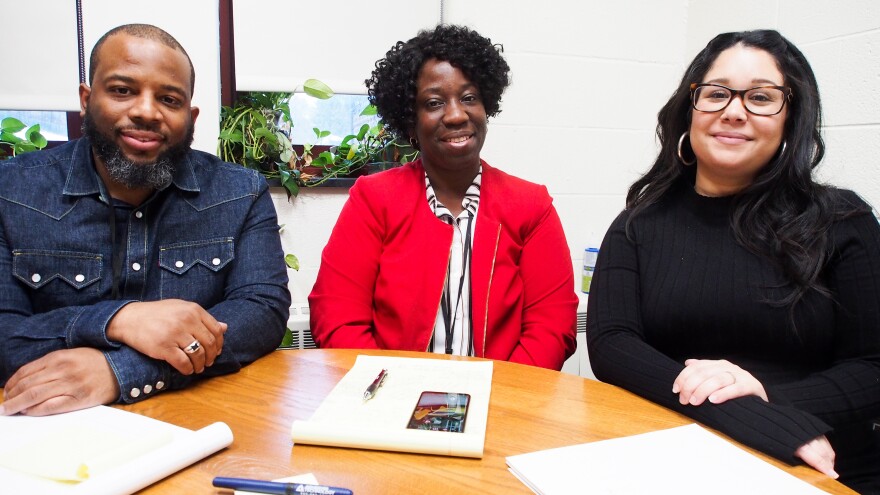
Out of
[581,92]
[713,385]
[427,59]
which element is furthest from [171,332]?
[581,92]

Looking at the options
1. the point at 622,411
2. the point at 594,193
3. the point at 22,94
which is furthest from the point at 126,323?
the point at 594,193

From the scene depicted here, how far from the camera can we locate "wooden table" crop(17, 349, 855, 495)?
0.70 m

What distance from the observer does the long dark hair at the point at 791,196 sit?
47.1 inches

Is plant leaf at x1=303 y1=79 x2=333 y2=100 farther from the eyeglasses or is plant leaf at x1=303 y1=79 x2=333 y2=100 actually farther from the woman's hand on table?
the woman's hand on table

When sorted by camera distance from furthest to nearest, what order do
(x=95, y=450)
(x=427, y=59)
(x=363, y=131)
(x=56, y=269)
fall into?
(x=363, y=131)
(x=427, y=59)
(x=56, y=269)
(x=95, y=450)

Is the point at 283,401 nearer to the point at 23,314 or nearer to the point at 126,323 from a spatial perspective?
the point at 126,323

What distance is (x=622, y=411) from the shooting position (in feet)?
3.09

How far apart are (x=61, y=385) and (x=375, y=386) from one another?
0.46 metres

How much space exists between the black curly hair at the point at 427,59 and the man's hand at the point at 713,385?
3.55 feet

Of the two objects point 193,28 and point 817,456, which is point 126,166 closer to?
point 193,28

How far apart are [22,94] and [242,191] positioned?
1.30 m

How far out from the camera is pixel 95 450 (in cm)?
72

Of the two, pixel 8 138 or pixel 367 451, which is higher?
pixel 8 138

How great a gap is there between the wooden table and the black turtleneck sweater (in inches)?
5.5
